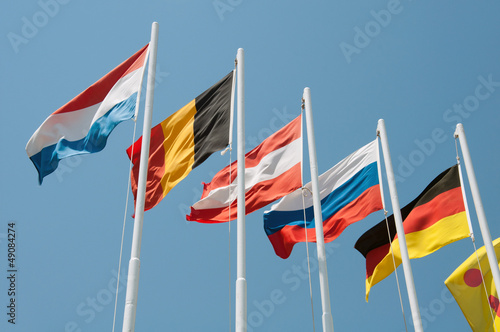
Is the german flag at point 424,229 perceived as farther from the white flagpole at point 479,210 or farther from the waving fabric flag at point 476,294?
the waving fabric flag at point 476,294

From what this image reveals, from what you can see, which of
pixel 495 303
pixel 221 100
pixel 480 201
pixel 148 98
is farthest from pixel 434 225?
pixel 148 98

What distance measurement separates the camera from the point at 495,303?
16.2 metres

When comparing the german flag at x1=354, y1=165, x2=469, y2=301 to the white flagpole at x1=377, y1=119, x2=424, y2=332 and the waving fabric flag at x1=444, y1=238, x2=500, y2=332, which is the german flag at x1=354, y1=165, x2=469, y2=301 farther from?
the white flagpole at x1=377, y1=119, x2=424, y2=332

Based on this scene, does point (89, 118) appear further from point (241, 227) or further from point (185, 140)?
point (241, 227)

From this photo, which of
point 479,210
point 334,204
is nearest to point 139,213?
point 334,204

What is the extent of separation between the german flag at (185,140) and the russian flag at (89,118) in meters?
1.00

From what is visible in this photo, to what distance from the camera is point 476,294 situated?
1644cm

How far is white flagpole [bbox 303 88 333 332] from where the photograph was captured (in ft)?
39.6

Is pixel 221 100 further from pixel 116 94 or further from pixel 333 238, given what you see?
pixel 333 238

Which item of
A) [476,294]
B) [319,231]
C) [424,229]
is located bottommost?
[476,294]

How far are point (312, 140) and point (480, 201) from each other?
5.39m

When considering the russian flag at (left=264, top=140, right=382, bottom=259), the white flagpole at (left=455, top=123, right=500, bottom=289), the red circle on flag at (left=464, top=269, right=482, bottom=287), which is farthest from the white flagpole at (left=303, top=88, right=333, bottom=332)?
the red circle on flag at (left=464, top=269, right=482, bottom=287)

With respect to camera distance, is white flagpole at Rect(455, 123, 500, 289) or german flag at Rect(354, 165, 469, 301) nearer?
white flagpole at Rect(455, 123, 500, 289)

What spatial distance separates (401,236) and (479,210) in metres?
2.82
